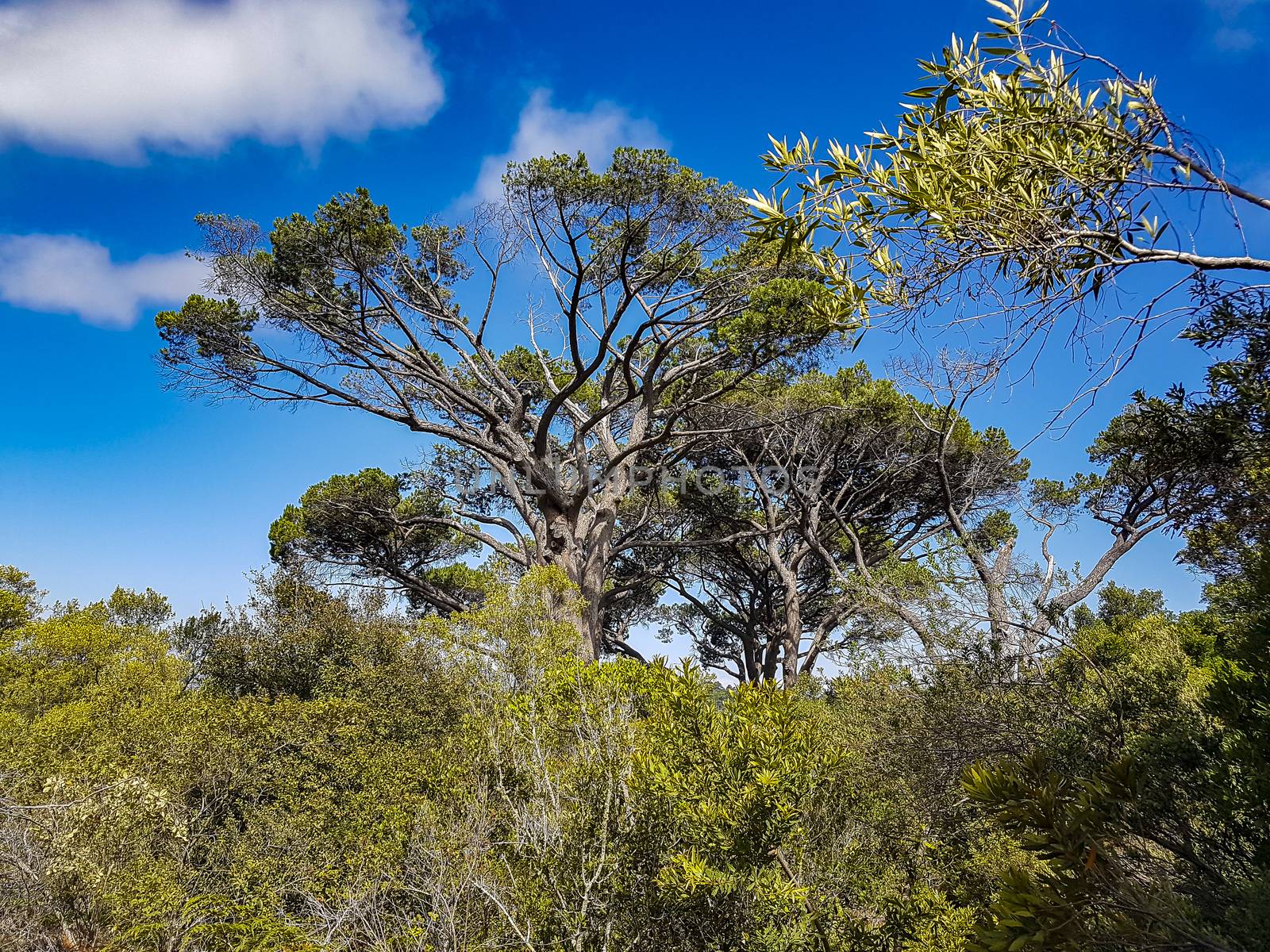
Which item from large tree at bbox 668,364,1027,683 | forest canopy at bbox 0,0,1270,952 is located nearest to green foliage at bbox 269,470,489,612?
forest canopy at bbox 0,0,1270,952

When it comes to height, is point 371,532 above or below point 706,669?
above

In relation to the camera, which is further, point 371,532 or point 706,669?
point 371,532

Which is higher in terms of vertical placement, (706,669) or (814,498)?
(814,498)

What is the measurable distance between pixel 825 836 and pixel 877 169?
520 cm

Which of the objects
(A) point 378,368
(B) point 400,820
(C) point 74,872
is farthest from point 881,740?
(A) point 378,368

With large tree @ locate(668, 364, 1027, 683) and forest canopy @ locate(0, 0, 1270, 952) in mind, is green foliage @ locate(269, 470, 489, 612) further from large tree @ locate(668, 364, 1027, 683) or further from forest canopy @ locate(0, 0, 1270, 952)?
large tree @ locate(668, 364, 1027, 683)

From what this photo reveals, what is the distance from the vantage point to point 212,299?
1284cm

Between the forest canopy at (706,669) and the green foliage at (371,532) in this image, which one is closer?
the forest canopy at (706,669)

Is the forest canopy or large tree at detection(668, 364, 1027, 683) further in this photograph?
large tree at detection(668, 364, 1027, 683)

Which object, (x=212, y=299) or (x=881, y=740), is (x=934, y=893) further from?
(x=212, y=299)

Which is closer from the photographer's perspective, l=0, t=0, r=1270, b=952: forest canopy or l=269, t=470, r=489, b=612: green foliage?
l=0, t=0, r=1270, b=952: forest canopy

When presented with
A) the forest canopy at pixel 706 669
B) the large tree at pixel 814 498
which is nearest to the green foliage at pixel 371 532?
the forest canopy at pixel 706 669

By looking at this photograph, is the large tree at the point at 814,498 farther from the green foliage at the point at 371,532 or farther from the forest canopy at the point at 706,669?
the green foliage at the point at 371,532

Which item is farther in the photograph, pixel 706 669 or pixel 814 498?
pixel 814 498
